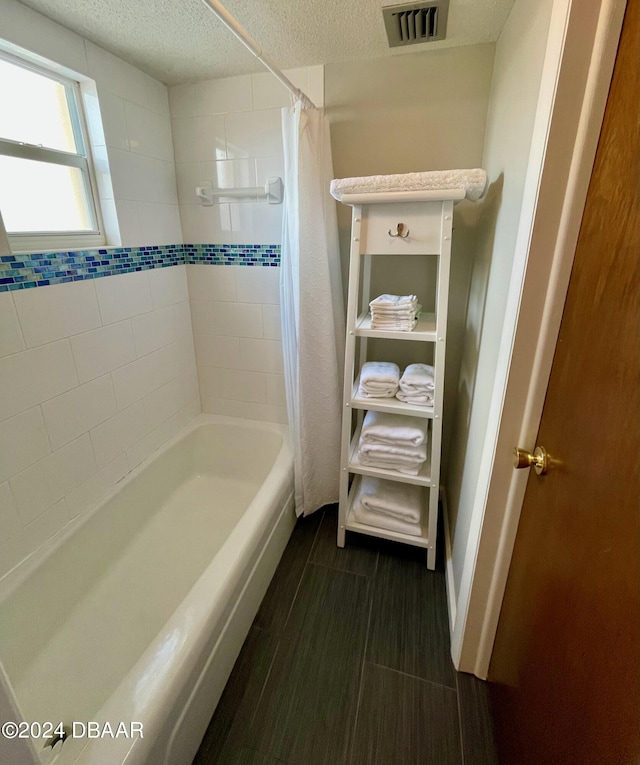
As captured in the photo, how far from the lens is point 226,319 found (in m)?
1.99

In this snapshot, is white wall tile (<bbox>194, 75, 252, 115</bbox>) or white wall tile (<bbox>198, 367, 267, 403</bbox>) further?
white wall tile (<bbox>198, 367, 267, 403</bbox>)

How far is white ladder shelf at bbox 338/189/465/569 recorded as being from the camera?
1239 mm

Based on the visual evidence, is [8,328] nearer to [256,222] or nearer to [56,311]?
[56,311]

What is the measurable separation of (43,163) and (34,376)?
77cm

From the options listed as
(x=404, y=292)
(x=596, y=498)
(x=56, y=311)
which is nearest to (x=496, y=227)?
(x=404, y=292)

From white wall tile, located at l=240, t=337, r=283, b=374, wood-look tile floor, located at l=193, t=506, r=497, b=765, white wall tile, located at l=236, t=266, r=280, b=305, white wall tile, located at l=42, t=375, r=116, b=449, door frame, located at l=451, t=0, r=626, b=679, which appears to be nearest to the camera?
door frame, located at l=451, t=0, r=626, b=679

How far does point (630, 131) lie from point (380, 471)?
125cm

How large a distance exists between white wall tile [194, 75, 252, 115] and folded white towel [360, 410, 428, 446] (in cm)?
147

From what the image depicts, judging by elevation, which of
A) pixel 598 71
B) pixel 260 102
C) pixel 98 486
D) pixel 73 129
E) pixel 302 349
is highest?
pixel 260 102

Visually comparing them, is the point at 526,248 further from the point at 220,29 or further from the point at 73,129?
the point at 73,129

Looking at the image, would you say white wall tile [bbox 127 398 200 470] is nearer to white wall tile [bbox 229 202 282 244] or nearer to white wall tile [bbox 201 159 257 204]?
white wall tile [bbox 229 202 282 244]

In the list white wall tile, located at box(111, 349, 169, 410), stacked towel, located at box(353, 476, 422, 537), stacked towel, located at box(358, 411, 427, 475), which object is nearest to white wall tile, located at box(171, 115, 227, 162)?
white wall tile, located at box(111, 349, 169, 410)

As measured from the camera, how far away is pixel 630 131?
588 mm

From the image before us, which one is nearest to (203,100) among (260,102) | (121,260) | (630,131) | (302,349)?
(260,102)
